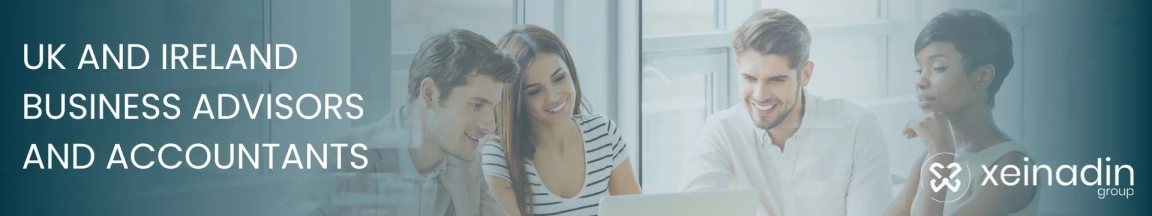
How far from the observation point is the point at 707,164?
11.7 ft

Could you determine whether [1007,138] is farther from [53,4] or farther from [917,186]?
[53,4]

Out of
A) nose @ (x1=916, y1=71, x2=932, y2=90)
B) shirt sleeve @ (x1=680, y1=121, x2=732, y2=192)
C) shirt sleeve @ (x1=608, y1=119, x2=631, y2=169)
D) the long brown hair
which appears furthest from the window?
nose @ (x1=916, y1=71, x2=932, y2=90)

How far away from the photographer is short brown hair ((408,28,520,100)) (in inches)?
123

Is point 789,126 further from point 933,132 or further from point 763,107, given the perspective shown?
point 933,132

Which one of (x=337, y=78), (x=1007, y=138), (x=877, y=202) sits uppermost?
(x=337, y=78)

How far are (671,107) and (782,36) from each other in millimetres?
456

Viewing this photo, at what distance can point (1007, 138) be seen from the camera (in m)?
3.33

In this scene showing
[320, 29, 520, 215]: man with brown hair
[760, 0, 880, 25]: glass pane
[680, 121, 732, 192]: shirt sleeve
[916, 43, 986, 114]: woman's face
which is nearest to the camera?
[320, 29, 520, 215]: man with brown hair

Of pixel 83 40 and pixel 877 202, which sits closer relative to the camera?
pixel 83 40

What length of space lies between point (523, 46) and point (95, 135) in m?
1.33

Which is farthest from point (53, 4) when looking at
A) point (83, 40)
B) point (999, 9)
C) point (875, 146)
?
point (999, 9)

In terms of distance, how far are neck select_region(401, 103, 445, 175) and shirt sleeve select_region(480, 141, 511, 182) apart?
0.66 feet

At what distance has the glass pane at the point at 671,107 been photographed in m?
3.56

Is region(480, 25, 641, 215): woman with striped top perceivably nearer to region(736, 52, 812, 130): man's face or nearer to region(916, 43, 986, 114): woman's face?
region(736, 52, 812, 130): man's face
